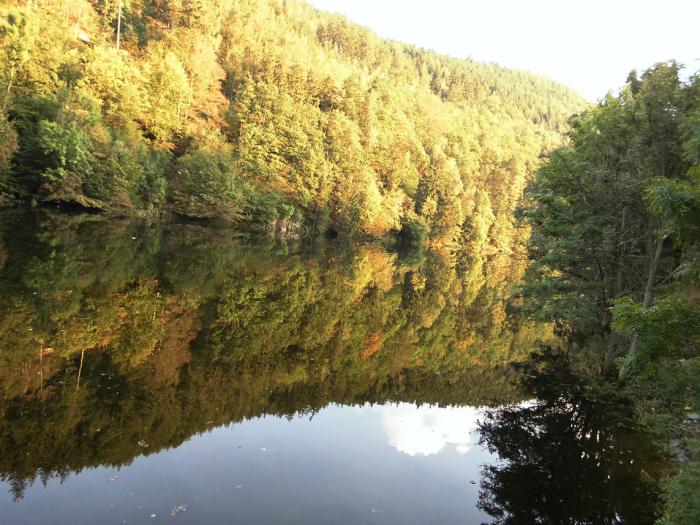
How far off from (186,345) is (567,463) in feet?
34.0

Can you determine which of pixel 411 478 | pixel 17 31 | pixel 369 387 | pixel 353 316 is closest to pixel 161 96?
pixel 17 31

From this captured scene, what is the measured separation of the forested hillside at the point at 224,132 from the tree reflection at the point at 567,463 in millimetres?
38872

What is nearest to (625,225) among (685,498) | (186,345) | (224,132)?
(685,498)

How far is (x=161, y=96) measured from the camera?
178 feet

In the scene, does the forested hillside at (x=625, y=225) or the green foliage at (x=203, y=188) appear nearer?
the forested hillside at (x=625, y=225)

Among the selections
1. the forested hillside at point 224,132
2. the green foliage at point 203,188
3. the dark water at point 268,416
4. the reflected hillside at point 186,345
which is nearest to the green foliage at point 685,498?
the dark water at point 268,416

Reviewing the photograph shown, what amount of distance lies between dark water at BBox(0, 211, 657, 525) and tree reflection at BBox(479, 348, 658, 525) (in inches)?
1.8

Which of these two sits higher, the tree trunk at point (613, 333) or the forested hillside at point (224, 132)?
the forested hillside at point (224, 132)

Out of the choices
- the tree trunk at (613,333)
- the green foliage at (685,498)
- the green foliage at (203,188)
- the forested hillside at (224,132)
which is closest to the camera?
the green foliage at (685,498)

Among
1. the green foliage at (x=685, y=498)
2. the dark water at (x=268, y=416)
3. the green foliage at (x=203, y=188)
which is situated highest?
the green foliage at (x=203, y=188)

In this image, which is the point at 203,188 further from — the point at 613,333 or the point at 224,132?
the point at 613,333

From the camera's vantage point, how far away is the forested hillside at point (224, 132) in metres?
42.7

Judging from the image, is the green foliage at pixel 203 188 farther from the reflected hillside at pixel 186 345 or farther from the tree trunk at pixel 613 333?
the tree trunk at pixel 613 333

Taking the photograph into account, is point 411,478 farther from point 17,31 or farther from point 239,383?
point 17,31
